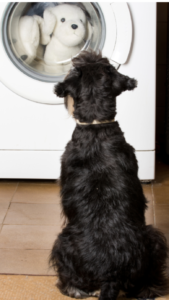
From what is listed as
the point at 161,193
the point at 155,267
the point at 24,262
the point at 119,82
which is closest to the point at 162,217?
the point at 161,193

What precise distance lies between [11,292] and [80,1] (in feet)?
4.34

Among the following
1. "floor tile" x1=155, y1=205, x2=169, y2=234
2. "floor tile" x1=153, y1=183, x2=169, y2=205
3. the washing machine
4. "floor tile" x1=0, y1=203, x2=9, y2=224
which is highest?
the washing machine

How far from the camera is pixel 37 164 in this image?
206cm

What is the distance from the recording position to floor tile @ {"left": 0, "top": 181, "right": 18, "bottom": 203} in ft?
6.52

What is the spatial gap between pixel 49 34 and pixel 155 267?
126 cm

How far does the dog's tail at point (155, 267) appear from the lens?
47.0 inches

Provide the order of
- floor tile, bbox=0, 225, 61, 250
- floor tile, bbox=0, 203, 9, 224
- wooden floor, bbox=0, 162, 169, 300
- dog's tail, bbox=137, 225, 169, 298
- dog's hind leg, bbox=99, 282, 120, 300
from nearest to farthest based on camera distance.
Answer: dog's hind leg, bbox=99, 282, 120, 300 → dog's tail, bbox=137, 225, 169, 298 → wooden floor, bbox=0, 162, 169, 300 → floor tile, bbox=0, 225, 61, 250 → floor tile, bbox=0, 203, 9, 224

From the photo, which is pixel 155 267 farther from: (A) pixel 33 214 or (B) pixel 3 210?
(B) pixel 3 210

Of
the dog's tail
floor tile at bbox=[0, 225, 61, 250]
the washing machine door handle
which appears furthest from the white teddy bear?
the dog's tail

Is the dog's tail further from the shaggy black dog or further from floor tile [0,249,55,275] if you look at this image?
floor tile [0,249,55,275]

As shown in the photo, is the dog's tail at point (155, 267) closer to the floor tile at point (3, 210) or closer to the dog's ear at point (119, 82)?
the dog's ear at point (119, 82)

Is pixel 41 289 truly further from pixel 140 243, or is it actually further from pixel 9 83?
pixel 9 83

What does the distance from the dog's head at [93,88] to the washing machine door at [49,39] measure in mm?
610

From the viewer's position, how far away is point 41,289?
1.32m
